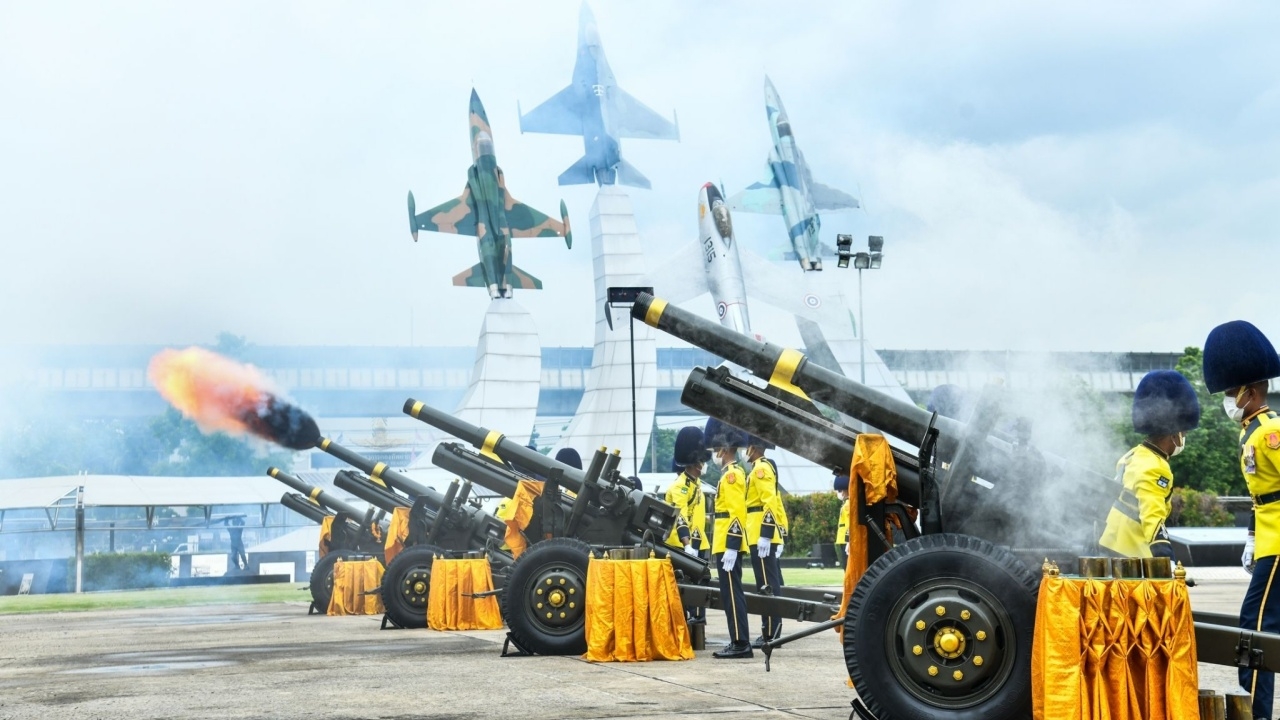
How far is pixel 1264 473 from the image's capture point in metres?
5.70

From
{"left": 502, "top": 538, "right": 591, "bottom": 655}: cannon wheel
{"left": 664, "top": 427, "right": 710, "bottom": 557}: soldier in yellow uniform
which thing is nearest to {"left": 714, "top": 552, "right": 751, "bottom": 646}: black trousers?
{"left": 502, "top": 538, "right": 591, "bottom": 655}: cannon wheel

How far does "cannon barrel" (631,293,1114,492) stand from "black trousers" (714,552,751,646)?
331 centimetres

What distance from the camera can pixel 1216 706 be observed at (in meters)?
5.18

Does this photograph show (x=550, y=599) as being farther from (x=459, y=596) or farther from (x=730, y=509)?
(x=459, y=596)

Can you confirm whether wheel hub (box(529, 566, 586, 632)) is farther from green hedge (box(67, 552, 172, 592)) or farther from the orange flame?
green hedge (box(67, 552, 172, 592))

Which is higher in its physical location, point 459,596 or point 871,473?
point 871,473

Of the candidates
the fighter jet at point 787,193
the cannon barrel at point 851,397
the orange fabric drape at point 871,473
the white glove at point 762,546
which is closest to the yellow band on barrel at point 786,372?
the cannon barrel at point 851,397

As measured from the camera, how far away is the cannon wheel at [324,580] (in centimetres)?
2008

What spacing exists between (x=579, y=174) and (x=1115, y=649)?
4644cm

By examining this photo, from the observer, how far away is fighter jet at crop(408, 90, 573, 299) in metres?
47.8

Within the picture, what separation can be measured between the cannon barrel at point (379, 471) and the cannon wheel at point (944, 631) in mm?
12550

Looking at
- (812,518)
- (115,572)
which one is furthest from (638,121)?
(115,572)

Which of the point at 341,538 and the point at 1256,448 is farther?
the point at 341,538

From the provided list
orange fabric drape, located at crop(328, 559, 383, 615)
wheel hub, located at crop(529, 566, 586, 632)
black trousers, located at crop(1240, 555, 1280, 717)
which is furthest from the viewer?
orange fabric drape, located at crop(328, 559, 383, 615)
